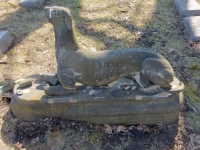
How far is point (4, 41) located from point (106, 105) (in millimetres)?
2658

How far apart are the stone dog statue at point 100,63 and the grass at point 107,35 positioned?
0.78 meters

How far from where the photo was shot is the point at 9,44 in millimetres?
5043

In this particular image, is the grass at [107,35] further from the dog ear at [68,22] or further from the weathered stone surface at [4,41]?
the dog ear at [68,22]

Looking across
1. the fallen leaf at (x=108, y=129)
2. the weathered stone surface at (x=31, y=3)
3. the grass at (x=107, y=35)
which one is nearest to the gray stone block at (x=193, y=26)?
the grass at (x=107, y=35)

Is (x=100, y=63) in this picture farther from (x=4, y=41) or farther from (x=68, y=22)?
(x=4, y=41)

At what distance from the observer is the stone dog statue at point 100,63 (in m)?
2.91

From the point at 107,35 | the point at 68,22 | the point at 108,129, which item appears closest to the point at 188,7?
the point at 107,35

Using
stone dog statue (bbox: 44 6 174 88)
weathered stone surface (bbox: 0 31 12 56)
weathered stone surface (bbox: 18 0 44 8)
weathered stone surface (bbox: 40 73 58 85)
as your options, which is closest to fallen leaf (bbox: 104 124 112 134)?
stone dog statue (bbox: 44 6 174 88)

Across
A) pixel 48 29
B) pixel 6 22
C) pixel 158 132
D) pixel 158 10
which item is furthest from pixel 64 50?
pixel 158 10

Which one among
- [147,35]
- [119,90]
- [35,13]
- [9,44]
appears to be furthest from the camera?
[35,13]

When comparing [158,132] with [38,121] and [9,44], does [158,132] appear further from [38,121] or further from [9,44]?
[9,44]

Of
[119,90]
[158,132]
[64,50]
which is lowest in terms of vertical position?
[158,132]

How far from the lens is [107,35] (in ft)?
17.7

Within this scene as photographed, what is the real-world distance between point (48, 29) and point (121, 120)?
3.02 m
